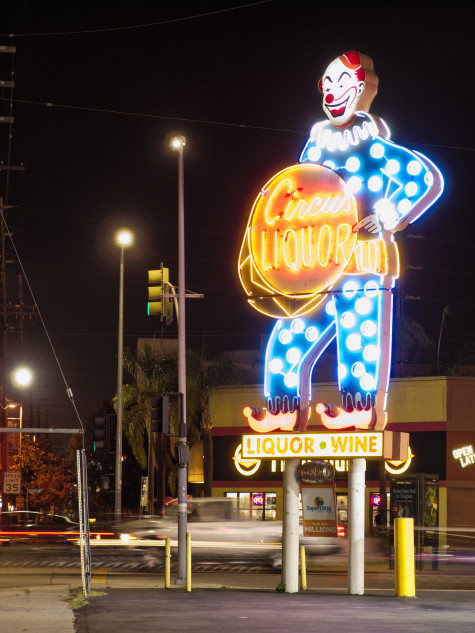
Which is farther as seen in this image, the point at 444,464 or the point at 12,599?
the point at 444,464

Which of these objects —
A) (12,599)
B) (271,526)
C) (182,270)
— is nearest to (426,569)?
(271,526)

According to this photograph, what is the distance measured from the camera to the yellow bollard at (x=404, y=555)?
15.8 metres

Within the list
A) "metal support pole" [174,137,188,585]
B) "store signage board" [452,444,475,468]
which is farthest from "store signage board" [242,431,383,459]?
"store signage board" [452,444,475,468]

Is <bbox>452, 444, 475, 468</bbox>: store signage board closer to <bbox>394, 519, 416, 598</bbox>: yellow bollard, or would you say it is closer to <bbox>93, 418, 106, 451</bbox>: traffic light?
<bbox>93, 418, 106, 451</bbox>: traffic light

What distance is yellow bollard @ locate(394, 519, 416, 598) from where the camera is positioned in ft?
51.7

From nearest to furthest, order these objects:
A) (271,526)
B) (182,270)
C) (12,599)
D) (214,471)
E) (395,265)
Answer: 1. (12,599)
2. (395,265)
3. (182,270)
4. (271,526)
5. (214,471)

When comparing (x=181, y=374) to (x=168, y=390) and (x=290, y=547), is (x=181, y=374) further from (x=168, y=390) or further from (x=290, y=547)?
(x=168, y=390)

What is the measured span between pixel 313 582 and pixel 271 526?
168 inches

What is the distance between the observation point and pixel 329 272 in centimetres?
1709

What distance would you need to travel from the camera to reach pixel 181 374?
861 inches

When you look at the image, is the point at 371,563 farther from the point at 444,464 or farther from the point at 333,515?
the point at 444,464

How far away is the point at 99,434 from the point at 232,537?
206 inches

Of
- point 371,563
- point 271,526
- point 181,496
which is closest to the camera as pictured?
point 181,496

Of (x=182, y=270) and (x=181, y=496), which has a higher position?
(x=182, y=270)
